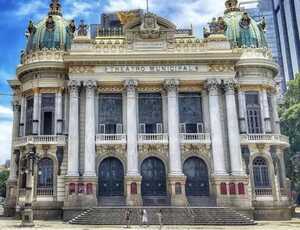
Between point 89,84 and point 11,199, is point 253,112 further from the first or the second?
point 11,199

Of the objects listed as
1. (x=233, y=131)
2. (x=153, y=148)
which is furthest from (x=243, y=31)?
(x=153, y=148)

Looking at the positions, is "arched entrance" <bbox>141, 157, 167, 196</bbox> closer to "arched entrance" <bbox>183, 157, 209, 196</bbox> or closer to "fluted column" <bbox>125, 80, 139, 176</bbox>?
"fluted column" <bbox>125, 80, 139, 176</bbox>

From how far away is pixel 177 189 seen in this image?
36.3 meters

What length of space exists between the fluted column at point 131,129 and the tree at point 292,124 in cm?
2144

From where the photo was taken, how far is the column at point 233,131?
121 feet

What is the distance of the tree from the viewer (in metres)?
48.2

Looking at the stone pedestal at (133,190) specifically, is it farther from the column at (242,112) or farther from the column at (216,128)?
the column at (242,112)

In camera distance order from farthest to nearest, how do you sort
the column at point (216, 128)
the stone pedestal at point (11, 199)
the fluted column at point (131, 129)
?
the stone pedestal at point (11, 199)
the column at point (216, 128)
the fluted column at point (131, 129)

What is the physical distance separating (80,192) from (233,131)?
15.8 m

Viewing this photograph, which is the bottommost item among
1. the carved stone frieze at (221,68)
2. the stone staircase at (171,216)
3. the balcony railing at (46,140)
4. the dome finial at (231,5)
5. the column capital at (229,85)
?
the stone staircase at (171,216)

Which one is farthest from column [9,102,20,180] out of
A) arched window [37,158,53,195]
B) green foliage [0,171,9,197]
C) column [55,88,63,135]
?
green foliage [0,171,9,197]

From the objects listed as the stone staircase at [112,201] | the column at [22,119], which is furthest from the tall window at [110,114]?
the column at [22,119]

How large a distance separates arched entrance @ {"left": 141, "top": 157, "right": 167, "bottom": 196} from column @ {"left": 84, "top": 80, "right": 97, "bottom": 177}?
4985mm

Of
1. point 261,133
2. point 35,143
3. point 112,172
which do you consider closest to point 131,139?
point 112,172
